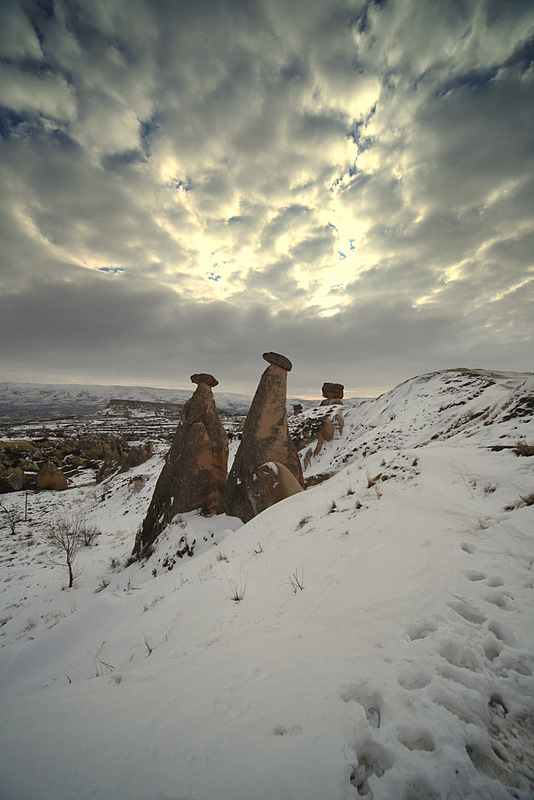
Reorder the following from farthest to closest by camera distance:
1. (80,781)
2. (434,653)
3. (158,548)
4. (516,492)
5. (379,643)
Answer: (158,548) < (516,492) < (379,643) < (434,653) < (80,781)

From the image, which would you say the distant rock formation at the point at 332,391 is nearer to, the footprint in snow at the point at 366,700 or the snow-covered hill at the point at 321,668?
the snow-covered hill at the point at 321,668

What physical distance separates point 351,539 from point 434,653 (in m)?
2.05

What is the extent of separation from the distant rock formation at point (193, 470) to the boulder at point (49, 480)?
1066 inches

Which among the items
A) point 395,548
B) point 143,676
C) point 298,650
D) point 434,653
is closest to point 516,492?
point 395,548

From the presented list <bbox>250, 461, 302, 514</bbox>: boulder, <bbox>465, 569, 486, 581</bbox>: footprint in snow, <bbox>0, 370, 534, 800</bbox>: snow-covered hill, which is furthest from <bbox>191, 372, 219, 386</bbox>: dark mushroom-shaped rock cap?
<bbox>465, 569, 486, 581</bbox>: footprint in snow

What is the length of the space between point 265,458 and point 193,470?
10.2ft

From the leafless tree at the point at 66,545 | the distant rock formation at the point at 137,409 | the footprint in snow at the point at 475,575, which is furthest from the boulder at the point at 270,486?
the distant rock formation at the point at 137,409

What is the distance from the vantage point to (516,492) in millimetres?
4074

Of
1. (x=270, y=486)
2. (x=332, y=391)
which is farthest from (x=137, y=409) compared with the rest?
(x=270, y=486)

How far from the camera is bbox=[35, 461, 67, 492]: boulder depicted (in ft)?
102

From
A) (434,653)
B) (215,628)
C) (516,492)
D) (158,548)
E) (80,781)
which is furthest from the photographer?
(158,548)

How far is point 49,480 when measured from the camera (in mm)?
31328

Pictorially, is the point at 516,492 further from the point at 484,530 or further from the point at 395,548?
the point at 395,548

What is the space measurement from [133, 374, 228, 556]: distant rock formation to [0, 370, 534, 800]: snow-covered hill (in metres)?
5.23
